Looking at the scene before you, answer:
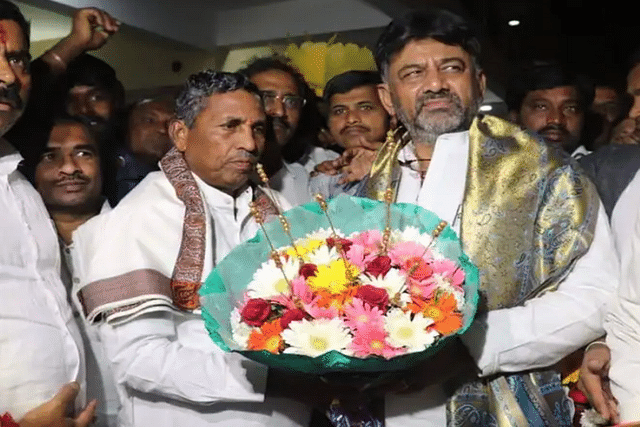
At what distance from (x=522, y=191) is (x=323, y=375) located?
29.1 inches

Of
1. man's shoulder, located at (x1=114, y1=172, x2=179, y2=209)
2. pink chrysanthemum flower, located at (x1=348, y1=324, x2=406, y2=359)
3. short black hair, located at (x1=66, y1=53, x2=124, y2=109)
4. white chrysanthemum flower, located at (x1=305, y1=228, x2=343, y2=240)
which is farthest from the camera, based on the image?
short black hair, located at (x1=66, y1=53, x2=124, y2=109)

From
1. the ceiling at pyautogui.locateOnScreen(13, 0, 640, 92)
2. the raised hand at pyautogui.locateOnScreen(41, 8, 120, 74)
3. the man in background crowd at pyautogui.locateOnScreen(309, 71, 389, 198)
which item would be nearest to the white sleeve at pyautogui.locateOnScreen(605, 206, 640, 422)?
the man in background crowd at pyautogui.locateOnScreen(309, 71, 389, 198)

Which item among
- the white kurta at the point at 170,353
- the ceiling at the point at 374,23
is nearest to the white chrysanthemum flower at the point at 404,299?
the white kurta at the point at 170,353

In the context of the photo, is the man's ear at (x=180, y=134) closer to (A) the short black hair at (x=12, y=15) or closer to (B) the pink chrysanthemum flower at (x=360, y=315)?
(A) the short black hair at (x=12, y=15)

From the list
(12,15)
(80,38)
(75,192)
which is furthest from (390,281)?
(80,38)

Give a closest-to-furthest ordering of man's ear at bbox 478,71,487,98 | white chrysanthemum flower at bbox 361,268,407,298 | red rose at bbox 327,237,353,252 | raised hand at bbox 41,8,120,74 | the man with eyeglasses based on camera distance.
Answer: white chrysanthemum flower at bbox 361,268,407,298 → red rose at bbox 327,237,353,252 → man's ear at bbox 478,71,487,98 → raised hand at bbox 41,8,120,74 → the man with eyeglasses

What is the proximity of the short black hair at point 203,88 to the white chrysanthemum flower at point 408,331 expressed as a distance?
94 centimetres

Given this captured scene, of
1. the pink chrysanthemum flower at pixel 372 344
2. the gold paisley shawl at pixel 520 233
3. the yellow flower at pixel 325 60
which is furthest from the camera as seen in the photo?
the yellow flower at pixel 325 60

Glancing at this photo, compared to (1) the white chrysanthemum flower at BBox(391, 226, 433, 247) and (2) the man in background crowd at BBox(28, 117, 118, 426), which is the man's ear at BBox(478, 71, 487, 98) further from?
(2) the man in background crowd at BBox(28, 117, 118, 426)

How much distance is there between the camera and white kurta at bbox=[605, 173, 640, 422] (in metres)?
2.03

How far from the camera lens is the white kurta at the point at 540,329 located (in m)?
2.29

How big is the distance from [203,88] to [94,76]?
694 millimetres

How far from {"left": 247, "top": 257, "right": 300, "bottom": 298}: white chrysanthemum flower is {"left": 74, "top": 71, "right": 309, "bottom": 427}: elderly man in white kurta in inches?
11.0

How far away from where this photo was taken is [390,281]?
6.66 ft
